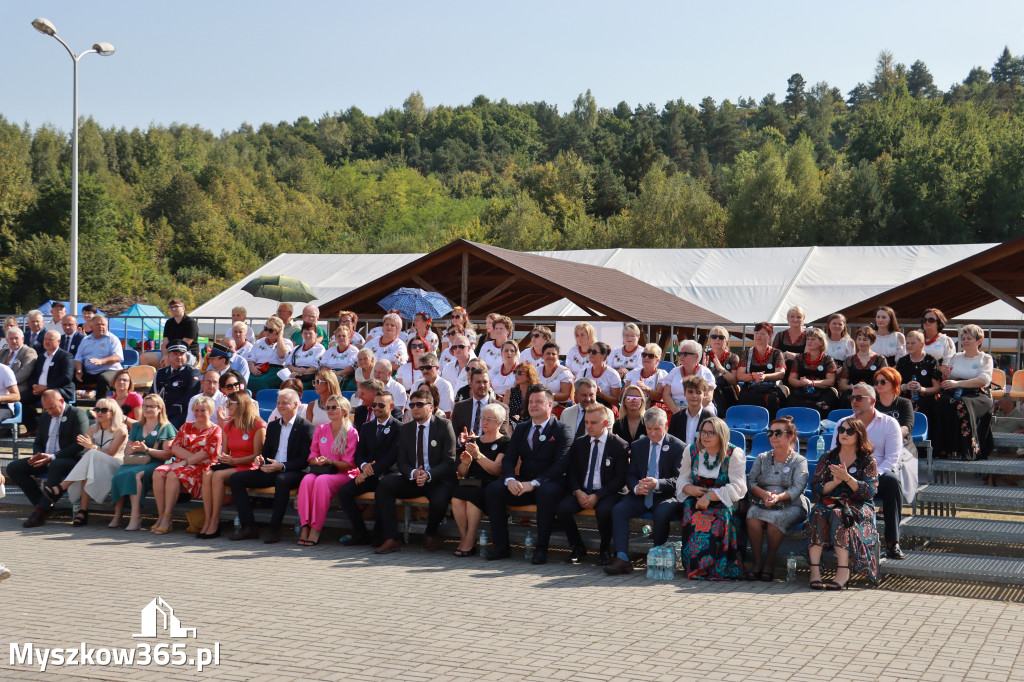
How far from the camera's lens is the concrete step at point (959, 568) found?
7898mm

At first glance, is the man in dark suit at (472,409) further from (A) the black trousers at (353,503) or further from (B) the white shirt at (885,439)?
(B) the white shirt at (885,439)

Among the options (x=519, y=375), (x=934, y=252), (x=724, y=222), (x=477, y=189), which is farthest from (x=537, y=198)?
(x=519, y=375)

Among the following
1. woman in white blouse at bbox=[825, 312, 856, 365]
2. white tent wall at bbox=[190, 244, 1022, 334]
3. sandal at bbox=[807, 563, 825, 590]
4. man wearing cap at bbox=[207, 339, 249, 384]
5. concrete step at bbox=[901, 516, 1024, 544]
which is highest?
white tent wall at bbox=[190, 244, 1022, 334]

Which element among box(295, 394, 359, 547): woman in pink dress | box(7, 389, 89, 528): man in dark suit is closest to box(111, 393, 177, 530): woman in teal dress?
box(7, 389, 89, 528): man in dark suit

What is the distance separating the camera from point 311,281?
34.5 meters

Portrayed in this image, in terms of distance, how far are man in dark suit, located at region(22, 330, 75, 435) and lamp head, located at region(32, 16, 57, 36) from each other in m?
10.7

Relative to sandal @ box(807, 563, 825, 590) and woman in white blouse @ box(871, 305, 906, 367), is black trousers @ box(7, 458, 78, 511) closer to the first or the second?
sandal @ box(807, 563, 825, 590)

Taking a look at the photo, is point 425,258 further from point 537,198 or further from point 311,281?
point 537,198

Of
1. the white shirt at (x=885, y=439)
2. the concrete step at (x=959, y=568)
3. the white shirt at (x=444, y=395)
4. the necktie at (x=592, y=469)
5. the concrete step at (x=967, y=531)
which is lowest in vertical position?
the concrete step at (x=959, y=568)

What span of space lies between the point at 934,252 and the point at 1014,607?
24.5 m

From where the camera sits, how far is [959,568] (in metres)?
8.04

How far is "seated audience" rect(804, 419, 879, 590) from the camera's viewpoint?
8.05 meters

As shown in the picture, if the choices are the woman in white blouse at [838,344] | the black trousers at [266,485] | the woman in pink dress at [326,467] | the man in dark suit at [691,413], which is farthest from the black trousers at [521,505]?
the woman in white blouse at [838,344]

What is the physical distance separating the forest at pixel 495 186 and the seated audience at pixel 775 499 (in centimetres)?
4434
